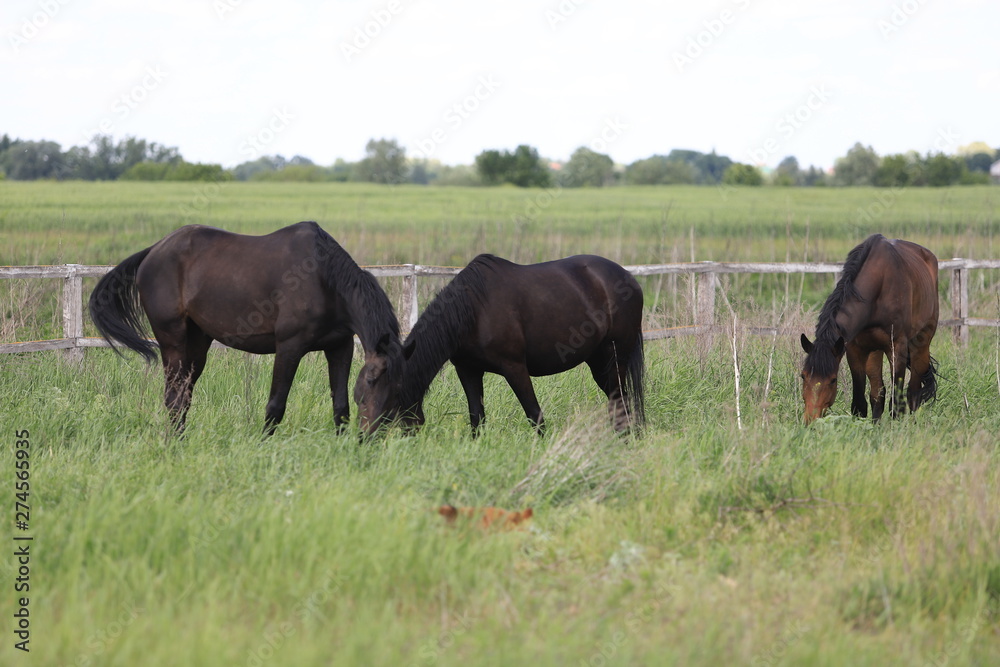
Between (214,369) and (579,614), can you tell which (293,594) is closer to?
(579,614)

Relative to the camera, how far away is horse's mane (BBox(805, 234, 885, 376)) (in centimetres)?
604

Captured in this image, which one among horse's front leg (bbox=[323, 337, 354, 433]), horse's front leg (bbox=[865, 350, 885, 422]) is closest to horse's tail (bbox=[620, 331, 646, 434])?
horse's front leg (bbox=[865, 350, 885, 422])

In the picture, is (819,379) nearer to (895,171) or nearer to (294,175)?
(895,171)

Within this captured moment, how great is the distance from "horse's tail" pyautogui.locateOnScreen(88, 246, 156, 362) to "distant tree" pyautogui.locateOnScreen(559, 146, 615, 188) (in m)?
71.0

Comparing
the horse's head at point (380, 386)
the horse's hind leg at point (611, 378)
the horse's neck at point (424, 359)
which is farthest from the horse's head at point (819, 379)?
the horse's head at point (380, 386)

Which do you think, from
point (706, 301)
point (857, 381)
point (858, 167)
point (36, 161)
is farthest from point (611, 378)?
point (858, 167)

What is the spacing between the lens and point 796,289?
17.0 meters

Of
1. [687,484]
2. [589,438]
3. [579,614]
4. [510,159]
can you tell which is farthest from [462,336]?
[510,159]

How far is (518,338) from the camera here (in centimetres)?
566

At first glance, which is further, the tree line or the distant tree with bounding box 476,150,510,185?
the distant tree with bounding box 476,150,510,185

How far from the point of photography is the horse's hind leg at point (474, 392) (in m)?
5.71

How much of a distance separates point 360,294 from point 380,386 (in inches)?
24.1

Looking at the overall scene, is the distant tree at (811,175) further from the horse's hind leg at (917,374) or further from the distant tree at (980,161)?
the horse's hind leg at (917,374)

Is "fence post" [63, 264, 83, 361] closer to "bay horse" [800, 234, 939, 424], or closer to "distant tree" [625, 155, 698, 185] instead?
"bay horse" [800, 234, 939, 424]
